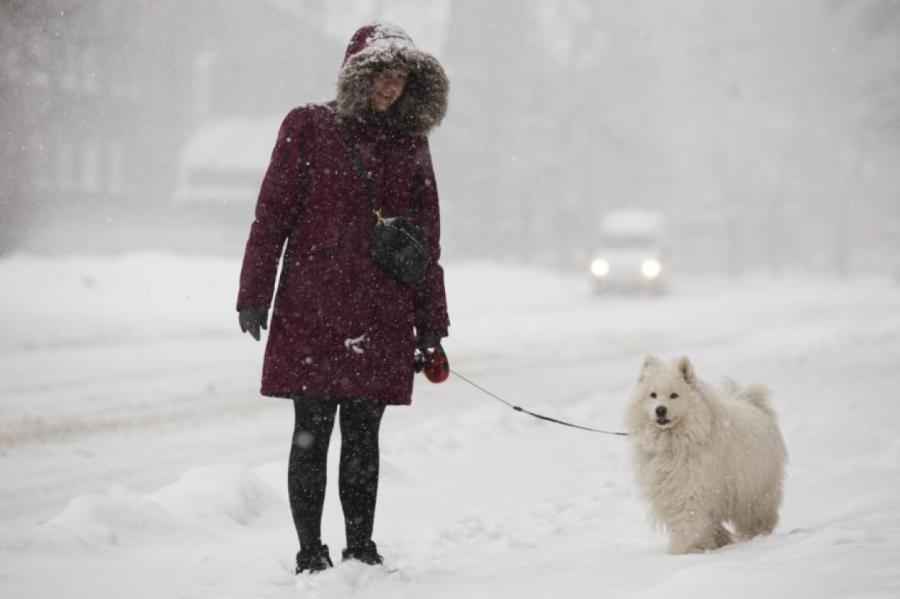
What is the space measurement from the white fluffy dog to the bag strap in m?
1.87

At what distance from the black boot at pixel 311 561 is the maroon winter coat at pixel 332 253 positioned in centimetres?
64

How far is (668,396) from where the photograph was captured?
4.77 metres

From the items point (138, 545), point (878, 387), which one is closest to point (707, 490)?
point (138, 545)

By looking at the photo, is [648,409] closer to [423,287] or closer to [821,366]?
[423,287]

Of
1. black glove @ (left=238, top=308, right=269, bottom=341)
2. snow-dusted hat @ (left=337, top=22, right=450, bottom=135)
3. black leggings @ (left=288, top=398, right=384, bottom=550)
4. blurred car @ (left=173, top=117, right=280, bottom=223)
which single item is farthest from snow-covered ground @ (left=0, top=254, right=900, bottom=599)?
blurred car @ (left=173, top=117, right=280, bottom=223)

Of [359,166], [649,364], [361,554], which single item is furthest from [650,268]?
[359,166]

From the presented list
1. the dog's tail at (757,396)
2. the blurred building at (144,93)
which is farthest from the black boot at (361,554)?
the blurred building at (144,93)

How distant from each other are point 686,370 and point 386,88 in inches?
83.7

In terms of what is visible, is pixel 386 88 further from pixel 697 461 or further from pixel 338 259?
pixel 697 461

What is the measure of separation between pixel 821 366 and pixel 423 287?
34.7ft

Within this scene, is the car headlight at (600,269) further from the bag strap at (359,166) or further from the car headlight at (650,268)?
the bag strap at (359,166)

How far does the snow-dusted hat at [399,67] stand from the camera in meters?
3.68

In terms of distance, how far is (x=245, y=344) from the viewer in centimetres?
1378

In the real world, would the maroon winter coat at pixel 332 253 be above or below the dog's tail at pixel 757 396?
above
